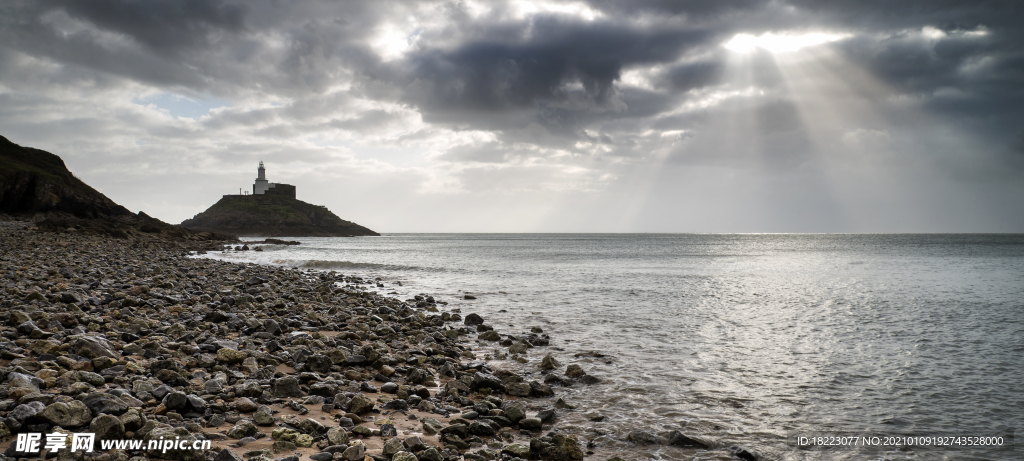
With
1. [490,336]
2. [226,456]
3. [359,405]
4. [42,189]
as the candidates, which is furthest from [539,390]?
[42,189]

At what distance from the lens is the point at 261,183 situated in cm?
18225

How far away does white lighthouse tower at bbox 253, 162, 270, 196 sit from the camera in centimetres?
18012

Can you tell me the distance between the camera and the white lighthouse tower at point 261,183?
180 metres

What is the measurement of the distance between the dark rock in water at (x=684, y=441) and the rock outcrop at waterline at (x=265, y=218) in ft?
535

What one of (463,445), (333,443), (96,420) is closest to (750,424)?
(463,445)

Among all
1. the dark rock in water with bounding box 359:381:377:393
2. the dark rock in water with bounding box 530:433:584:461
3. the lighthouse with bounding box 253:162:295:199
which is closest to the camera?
the dark rock in water with bounding box 530:433:584:461

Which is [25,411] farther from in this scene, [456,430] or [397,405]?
[456,430]

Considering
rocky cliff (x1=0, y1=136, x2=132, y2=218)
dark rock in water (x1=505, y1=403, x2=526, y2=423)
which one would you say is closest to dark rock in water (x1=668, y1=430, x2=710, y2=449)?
dark rock in water (x1=505, y1=403, x2=526, y2=423)

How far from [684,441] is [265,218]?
579ft

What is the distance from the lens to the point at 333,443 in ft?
16.9

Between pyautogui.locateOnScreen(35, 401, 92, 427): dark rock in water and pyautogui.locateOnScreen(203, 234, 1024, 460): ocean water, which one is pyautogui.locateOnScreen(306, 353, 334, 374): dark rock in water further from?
pyautogui.locateOnScreen(203, 234, 1024, 460): ocean water

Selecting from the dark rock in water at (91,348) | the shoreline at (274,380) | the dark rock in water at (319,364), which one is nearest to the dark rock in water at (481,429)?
the shoreline at (274,380)

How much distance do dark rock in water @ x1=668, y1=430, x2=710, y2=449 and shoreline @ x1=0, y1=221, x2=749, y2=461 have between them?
0.07ft

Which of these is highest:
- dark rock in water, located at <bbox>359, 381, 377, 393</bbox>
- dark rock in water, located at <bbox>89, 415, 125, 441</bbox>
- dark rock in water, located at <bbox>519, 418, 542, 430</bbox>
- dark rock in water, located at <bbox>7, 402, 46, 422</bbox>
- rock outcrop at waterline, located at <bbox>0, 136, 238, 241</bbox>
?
rock outcrop at waterline, located at <bbox>0, 136, 238, 241</bbox>
